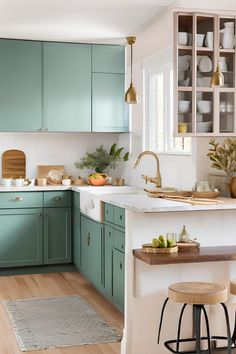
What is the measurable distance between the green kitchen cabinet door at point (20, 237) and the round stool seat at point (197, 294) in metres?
3.15

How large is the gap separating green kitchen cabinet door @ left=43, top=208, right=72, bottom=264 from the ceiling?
6.08 ft

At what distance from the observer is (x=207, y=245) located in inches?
169

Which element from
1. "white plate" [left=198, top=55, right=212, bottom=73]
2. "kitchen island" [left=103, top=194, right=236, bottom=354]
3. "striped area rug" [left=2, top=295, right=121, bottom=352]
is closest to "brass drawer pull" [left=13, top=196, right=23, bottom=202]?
"striped area rug" [left=2, top=295, right=121, bottom=352]

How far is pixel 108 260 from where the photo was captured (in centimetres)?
533

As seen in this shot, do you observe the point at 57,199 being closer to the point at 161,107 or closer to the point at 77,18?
the point at 161,107

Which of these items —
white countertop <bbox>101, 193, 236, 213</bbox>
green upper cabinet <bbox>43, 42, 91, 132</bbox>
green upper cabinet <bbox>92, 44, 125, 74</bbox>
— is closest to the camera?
white countertop <bbox>101, 193, 236, 213</bbox>

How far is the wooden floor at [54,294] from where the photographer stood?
4328 mm

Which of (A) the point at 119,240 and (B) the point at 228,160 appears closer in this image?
(B) the point at 228,160

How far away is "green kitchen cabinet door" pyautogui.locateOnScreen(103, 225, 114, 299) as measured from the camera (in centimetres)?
526

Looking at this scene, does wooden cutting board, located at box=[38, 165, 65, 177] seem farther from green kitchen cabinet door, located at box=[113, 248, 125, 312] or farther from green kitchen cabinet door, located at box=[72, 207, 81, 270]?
green kitchen cabinet door, located at box=[113, 248, 125, 312]

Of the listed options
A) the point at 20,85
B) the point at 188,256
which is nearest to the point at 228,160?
the point at 188,256

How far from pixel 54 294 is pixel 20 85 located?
7.65ft

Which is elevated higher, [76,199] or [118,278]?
[76,199]

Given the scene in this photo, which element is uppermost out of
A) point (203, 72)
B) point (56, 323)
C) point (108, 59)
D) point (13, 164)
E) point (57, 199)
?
point (108, 59)
